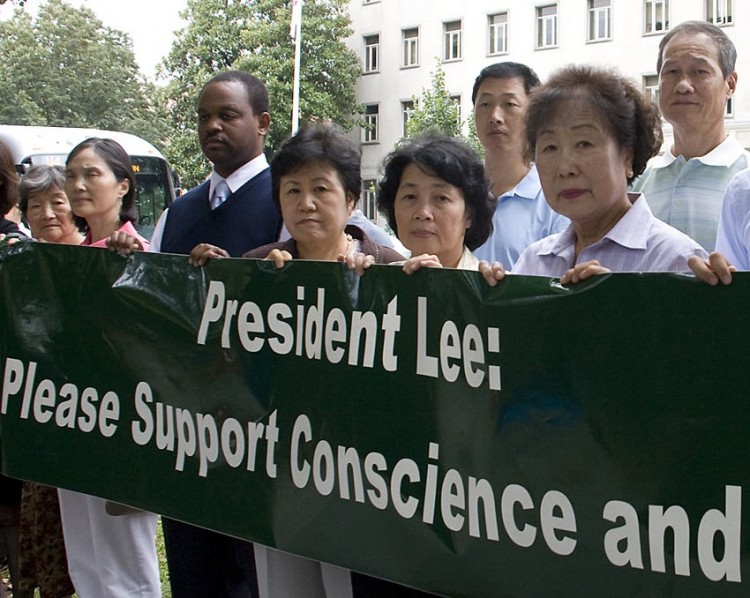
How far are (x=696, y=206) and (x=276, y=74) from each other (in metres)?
35.5

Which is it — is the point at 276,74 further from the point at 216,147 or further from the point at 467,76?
the point at 216,147

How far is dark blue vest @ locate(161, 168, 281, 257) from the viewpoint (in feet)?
11.1

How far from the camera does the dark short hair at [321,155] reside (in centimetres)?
305

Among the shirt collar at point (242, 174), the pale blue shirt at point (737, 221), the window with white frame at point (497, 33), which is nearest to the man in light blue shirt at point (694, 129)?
the pale blue shirt at point (737, 221)

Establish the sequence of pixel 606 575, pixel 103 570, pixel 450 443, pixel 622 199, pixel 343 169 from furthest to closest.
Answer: pixel 103 570, pixel 343 169, pixel 622 199, pixel 450 443, pixel 606 575

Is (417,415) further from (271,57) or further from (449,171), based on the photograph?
(271,57)

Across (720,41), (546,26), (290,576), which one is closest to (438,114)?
(546,26)

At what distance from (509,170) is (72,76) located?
45821 mm

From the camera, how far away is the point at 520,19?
34.9 metres

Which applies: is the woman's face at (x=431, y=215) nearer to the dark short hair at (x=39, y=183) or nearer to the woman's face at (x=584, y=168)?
the woman's face at (x=584, y=168)

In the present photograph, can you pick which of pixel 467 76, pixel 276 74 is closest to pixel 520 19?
pixel 467 76

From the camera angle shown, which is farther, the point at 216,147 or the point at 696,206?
the point at 216,147

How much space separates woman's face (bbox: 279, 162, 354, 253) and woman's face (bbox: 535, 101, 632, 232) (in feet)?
2.38

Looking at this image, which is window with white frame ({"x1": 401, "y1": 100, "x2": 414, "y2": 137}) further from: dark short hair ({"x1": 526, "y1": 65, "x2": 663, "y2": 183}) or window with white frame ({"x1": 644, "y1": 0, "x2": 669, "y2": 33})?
dark short hair ({"x1": 526, "y1": 65, "x2": 663, "y2": 183})
